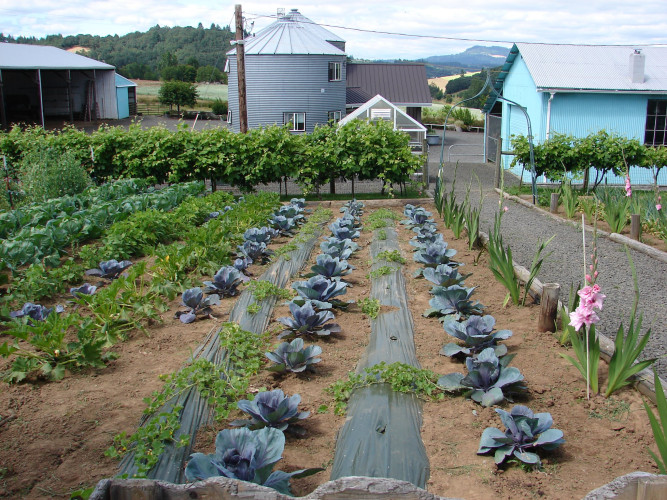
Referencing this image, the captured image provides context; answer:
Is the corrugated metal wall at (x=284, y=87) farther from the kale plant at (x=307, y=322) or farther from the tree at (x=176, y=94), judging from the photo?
the kale plant at (x=307, y=322)

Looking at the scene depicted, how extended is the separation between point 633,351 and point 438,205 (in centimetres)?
684

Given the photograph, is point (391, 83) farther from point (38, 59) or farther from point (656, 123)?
point (656, 123)

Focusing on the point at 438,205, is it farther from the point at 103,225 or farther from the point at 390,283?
the point at 103,225

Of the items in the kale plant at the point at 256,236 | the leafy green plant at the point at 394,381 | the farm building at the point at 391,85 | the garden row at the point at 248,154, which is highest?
the farm building at the point at 391,85

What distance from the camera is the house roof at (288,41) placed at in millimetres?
31656

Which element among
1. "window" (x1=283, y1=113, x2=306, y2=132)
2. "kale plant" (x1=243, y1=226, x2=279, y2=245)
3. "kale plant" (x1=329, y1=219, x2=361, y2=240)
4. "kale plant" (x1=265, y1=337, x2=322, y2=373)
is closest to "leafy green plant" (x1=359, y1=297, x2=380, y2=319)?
"kale plant" (x1=265, y1=337, x2=322, y2=373)

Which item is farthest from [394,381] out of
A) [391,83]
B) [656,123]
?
[391,83]

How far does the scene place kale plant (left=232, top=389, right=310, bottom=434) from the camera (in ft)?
10.6

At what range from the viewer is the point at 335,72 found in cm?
3291

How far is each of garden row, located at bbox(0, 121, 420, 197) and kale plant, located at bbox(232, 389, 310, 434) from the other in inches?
388

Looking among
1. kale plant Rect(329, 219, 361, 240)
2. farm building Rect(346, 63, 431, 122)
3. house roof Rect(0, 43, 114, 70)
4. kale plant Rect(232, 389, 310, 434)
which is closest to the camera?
kale plant Rect(232, 389, 310, 434)

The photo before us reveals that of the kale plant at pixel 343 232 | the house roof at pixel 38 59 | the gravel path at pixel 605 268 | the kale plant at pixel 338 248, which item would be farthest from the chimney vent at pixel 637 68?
the house roof at pixel 38 59

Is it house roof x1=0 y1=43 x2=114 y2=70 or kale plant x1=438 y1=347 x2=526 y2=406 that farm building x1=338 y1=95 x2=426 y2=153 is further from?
house roof x1=0 y1=43 x2=114 y2=70

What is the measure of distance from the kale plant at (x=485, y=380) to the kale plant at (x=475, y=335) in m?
0.43
